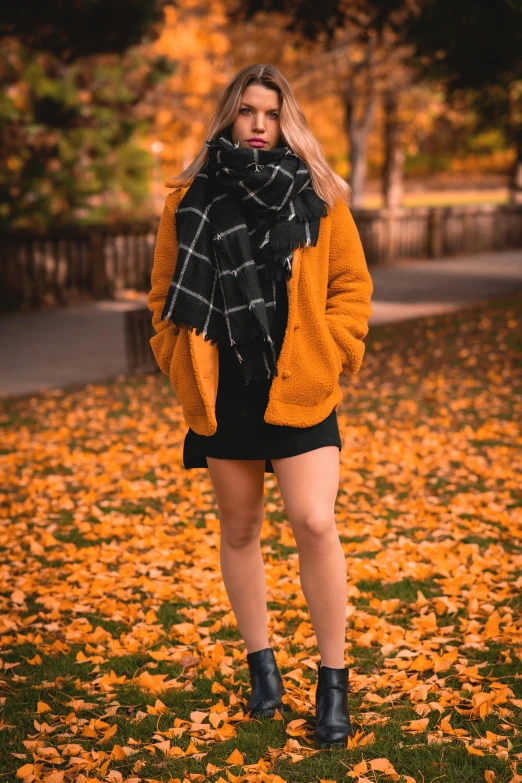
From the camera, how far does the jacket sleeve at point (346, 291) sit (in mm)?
3104

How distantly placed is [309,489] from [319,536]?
0.15 m

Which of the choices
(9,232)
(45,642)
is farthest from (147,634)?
(9,232)

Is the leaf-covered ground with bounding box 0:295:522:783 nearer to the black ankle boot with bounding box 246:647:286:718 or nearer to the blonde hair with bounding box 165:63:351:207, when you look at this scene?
the black ankle boot with bounding box 246:647:286:718

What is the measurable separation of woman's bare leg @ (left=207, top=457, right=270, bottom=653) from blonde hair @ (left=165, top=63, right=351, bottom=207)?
0.90 m

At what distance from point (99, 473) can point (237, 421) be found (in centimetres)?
415

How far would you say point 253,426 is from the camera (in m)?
3.12

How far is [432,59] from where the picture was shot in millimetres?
11469

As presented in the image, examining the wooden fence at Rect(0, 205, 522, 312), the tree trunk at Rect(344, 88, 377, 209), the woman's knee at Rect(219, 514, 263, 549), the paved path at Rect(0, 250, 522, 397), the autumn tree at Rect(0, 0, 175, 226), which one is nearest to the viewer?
the woman's knee at Rect(219, 514, 263, 549)

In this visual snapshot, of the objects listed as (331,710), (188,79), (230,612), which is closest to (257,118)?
(331,710)

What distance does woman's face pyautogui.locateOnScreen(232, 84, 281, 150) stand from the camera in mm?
3070

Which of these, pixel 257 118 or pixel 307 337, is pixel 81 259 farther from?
pixel 307 337

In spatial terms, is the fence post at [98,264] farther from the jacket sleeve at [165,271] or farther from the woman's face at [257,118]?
the woman's face at [257,118]

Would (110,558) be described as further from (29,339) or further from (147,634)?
(29,339)

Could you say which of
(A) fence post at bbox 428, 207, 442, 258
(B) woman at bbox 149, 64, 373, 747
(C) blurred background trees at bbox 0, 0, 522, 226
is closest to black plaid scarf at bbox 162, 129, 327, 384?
(B) woman at bbox 149, 64, 373, 747
